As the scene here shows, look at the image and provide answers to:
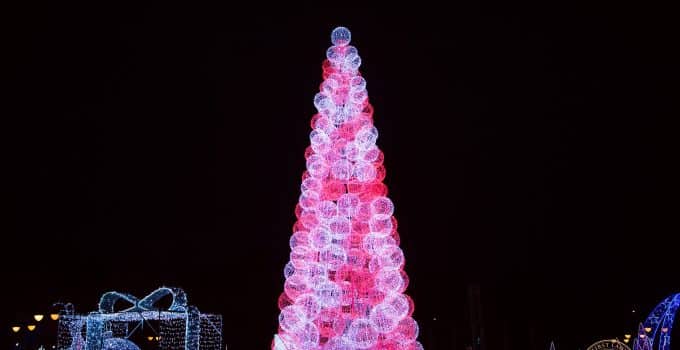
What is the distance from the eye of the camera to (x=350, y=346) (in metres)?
10.7

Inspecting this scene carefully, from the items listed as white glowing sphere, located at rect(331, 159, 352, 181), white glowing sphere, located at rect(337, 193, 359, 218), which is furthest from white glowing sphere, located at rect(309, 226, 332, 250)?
white glowing sphere, located at rect(331, 159, 352, 181)

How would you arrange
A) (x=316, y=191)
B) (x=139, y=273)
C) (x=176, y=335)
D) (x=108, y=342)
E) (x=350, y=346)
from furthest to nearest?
1. (x=139, y=273)
2. (x=176, y=335)
3. (x=108, y=342)
4. (x=316, y=191)
5. (x=350, y=346)

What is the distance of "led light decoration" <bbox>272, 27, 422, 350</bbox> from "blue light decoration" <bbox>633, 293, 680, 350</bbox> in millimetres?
13316

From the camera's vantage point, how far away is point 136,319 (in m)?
16.1

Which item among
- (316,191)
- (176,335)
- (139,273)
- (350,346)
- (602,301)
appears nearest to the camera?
(350,346)

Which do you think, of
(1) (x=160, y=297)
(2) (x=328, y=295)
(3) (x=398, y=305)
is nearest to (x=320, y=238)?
(2) (x=328, y=295)

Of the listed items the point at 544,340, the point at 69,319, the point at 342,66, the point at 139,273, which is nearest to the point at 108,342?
the point at 69,319

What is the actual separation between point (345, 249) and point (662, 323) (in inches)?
587

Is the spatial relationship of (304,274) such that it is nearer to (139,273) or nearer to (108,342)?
(108,342)

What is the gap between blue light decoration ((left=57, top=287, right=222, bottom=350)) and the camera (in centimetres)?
1480

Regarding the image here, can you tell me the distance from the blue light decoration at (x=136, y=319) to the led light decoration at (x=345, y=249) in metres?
4.27

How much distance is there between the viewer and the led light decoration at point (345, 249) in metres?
10.9

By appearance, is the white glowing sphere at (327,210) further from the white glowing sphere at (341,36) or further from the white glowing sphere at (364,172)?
the white glowing sphere at (341,36)

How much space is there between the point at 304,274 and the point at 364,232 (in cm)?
122
